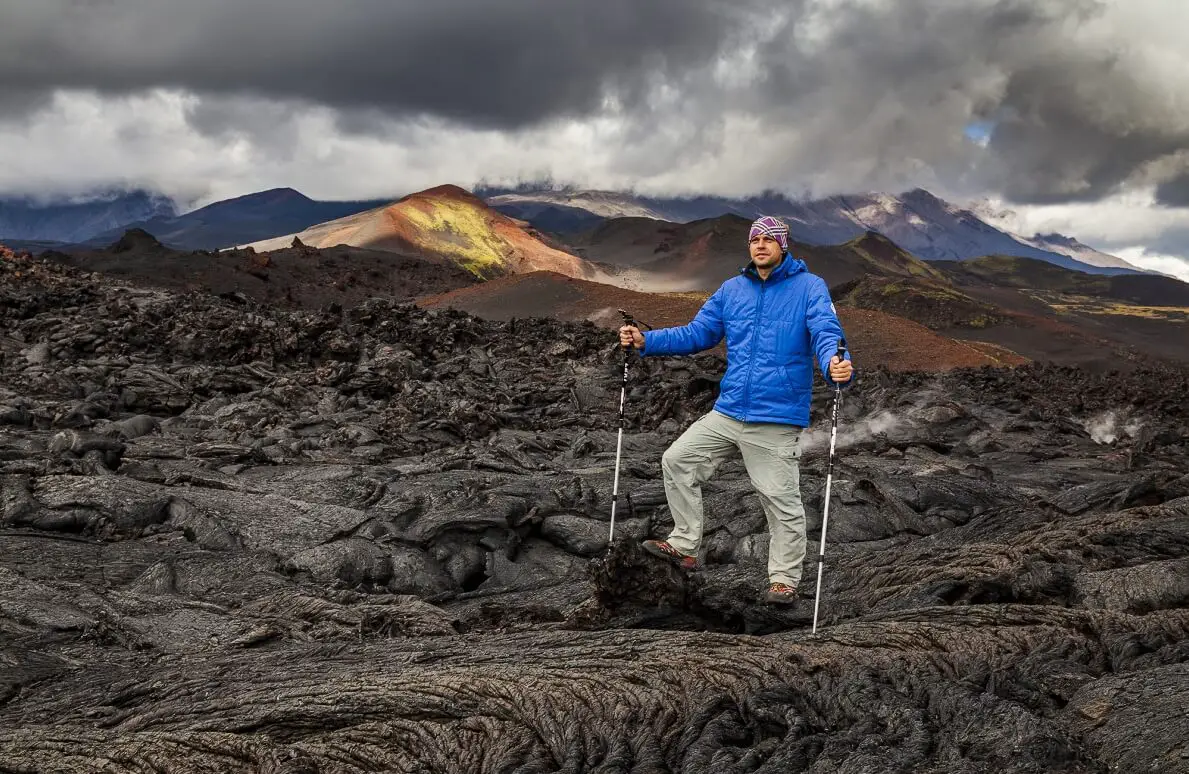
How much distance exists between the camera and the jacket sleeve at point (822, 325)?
778cm

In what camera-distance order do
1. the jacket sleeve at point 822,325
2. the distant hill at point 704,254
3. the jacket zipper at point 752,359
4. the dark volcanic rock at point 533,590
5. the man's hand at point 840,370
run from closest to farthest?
1. the dark volcanic rock at point 533,590
2. the man's hand at point 840,370
3. the jacket sleeve at point 822,325
4. the jacket zipper at point 752,359
5. the distant hill at point 704,254

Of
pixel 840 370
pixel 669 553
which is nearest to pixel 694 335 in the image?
pixel 840 370

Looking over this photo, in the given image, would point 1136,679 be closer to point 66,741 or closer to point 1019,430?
point 66,741

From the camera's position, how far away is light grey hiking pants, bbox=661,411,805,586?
8188 millimetres

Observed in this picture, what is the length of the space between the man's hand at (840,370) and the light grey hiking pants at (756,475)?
2.84 ft

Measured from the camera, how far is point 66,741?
5.47 meters

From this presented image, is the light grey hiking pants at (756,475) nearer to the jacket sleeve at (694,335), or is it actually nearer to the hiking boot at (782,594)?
the hiking boot at (782,594)

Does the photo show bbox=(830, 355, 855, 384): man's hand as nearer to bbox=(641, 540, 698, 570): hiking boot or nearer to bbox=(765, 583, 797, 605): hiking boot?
bbox=(765, 583, 797, 605): hiking boot

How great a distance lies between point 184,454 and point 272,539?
169 inches

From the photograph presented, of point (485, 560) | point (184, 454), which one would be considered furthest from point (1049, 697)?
point (184, 454)

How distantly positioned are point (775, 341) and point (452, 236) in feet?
408

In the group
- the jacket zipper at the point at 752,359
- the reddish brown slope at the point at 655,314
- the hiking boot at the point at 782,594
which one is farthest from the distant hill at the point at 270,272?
the hiking boot at the point at 782,594

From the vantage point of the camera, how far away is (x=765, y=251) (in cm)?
816

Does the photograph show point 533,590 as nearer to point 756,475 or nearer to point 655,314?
point 756,475
